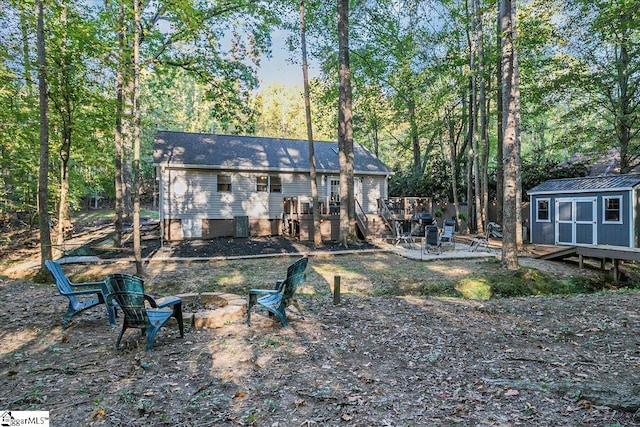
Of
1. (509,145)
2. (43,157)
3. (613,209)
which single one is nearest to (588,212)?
(613,209)

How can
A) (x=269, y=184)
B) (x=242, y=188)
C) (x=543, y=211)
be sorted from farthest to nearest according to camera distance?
(x=269, y=184)
(x=242, y=188)
(x=543, y=211)

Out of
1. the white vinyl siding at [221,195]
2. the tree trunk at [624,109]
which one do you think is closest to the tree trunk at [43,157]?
the white vinyl siding at [221,195]

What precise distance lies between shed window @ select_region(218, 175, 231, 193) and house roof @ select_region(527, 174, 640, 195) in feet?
43.6

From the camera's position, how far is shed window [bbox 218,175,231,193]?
1622 centimetres

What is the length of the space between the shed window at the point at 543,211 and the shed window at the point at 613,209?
2.12 m

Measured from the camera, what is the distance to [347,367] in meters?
3.66

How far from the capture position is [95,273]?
8.92 m

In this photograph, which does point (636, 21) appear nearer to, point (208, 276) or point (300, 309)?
point (300, 309)

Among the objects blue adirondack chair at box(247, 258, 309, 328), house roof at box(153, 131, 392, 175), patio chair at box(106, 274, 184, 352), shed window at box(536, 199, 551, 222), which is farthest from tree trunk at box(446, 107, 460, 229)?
patio chair at box(106, 274, 184, 352)

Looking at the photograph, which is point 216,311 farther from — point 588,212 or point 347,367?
point 588,212

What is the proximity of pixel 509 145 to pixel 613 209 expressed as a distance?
5.74 m

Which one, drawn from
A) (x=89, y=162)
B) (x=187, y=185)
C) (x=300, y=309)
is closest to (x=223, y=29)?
(x=187, y=185)

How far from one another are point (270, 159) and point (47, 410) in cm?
1552

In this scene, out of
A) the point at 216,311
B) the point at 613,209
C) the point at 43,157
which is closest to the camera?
the point at 216,311
